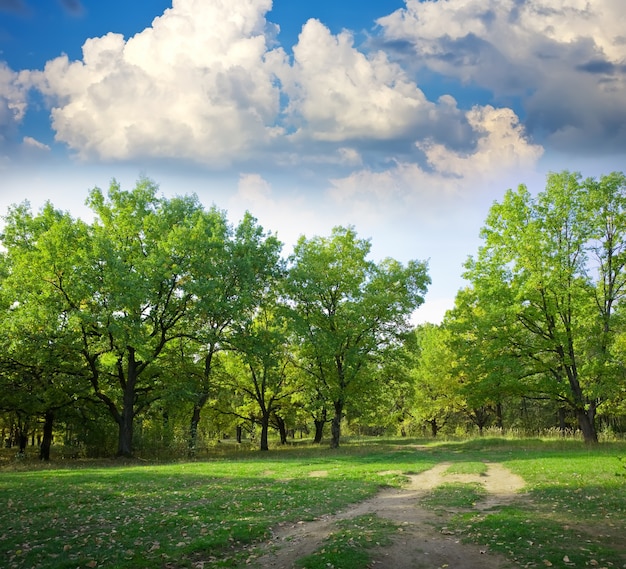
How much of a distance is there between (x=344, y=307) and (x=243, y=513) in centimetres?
2355

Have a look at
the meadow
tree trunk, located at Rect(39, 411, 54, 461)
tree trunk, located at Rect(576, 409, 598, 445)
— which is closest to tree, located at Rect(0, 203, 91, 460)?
tree trunk, located at Rect(39, 411, 54, 461)

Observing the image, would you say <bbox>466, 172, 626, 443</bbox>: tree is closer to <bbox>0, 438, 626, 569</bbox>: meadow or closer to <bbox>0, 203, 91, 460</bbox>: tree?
<bbox>0, 438, 626, 569</bbox>: meadow

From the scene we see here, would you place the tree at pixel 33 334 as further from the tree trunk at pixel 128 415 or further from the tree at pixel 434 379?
the tree at pixel 434 379

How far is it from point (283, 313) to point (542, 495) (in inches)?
935

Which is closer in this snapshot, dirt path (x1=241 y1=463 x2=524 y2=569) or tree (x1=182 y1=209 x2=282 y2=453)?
dirt path (x1=241 y1=463 x2=524 y2=569)

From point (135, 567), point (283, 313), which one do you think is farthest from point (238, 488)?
point (283, 313)

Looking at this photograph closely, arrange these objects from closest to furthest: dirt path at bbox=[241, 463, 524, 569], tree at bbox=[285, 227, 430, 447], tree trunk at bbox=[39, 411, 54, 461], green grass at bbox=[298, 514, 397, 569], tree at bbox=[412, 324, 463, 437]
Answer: green grass at bbox=[298, 514, 397, 569], dirt path at bbox=[241, 463, 524, 569], tree trunk at bbox=[39, 411, 54, 461], tree at bbox=[285, 227, 430, 447], tree at bbox=[412, 324, 463, 437]

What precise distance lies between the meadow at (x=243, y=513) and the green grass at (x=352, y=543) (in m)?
0.06

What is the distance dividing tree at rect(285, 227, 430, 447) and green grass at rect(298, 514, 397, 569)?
22357mm

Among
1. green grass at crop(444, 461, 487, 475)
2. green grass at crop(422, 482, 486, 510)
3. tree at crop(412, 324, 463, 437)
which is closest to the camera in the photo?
green grass at crop(422, 482, 486, 510)

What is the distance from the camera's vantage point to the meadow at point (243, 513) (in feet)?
28.5

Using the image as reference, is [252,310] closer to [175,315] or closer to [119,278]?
[175,315]

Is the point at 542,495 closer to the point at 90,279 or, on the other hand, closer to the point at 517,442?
the point at 517,442

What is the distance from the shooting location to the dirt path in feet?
28.0
